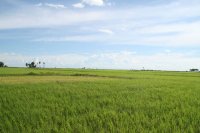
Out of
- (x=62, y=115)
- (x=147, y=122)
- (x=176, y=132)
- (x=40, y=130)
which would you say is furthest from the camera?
(x=62, y=115)

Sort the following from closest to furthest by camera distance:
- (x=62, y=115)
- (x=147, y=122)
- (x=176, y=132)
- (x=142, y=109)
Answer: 1. (x=176, y=132)
2. (x=147, y=122)
3. (x=62, y=115)
4. (x=142, y=109)

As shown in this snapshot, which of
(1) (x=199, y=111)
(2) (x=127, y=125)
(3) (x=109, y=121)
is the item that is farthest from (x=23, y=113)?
(1) (x=199, y=111)

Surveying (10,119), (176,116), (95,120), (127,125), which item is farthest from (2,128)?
(176,116)

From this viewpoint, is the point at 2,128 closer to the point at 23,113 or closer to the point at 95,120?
the point at 23,113

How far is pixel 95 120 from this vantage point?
237 inches

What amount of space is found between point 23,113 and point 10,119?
495mm

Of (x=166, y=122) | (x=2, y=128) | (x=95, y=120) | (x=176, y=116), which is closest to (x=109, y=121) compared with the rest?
(x=95, y=120)

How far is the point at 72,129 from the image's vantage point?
17.5 ft

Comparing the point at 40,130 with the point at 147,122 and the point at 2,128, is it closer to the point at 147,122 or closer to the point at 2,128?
the point at 2,128

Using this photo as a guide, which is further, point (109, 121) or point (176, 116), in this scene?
point (176, 116)

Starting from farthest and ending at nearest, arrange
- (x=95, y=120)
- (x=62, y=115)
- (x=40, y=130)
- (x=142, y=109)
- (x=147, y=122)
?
(x=142, y=109) < (x=62, y=115) < (x=95, y=120) < (x=147, y=122) < (x=40, y=130)

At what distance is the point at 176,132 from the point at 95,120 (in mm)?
1930

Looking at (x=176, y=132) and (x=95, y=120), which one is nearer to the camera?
(x=176, y=132)

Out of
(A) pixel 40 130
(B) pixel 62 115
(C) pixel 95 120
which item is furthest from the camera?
(B) pixel 62 115
